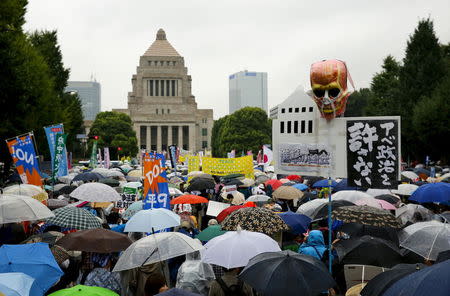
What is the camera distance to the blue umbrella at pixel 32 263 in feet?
17.3

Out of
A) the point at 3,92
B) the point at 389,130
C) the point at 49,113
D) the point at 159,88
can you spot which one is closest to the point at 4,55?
the point at 3,92

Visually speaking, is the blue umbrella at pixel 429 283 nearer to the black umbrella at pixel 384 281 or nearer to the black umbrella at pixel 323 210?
the black umbrella at pixel 384 281

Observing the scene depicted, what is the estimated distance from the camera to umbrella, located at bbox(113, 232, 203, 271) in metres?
5.81

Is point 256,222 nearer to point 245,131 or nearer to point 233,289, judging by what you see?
point 233,289

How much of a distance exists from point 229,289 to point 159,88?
103445 millimetres

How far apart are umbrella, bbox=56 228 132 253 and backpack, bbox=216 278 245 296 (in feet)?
5.91

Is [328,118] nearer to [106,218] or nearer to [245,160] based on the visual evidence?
[106,218]

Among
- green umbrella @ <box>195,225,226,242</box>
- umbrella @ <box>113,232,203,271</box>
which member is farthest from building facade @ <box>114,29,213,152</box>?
umbrella @ <box>113,232,203,271</box>

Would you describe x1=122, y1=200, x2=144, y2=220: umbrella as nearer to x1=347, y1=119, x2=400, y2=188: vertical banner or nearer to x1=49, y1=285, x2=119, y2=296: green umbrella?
x1=347, y1=119, x2=400, y2=188: vertical banner

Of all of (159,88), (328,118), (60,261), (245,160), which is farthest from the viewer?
(159,88)

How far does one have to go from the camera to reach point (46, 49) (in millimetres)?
40500

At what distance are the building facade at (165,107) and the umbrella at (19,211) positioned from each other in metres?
92.4

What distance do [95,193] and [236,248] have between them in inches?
227

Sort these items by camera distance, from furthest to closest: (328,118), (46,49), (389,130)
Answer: (46,49)
(328,118)
(389,130)
